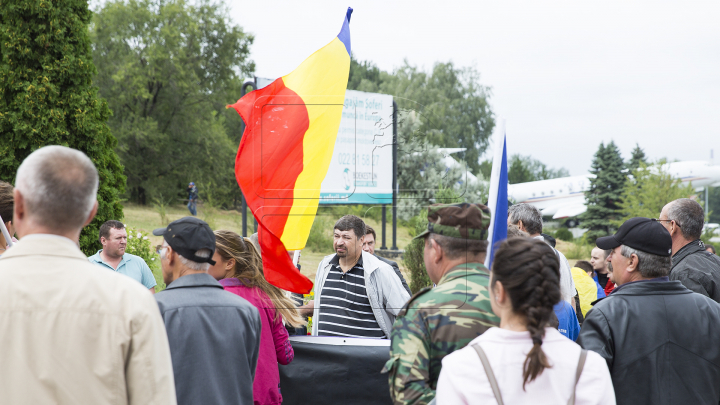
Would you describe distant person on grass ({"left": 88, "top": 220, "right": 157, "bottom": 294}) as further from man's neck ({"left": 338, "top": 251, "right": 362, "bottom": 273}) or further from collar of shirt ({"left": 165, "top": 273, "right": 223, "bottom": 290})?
collar of shirt ({"left": 165, "top": 273, "right": 223, "bottom": 290})

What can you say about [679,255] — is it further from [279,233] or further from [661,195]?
[661,195]

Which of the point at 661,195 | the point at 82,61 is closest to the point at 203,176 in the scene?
the point at 82,61

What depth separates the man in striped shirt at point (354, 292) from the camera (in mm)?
4184

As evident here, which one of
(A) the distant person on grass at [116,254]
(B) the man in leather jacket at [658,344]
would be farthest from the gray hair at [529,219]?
(A) the distant person on grass at [116,254]

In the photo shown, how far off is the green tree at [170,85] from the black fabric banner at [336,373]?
962 inches

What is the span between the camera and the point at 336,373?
412 centimetres

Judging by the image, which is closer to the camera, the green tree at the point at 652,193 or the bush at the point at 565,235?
the green tree at the point at 652,193

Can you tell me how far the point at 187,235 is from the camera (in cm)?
273

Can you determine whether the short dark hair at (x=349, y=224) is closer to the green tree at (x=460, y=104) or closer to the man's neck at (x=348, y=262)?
the man's neck at (x=348, y=262)

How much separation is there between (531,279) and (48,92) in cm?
988

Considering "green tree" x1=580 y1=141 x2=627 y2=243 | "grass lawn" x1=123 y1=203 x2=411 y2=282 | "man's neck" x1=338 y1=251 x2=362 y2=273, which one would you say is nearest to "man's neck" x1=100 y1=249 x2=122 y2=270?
"grass lawn" x1=123 y1=203 x2=411 y2=282

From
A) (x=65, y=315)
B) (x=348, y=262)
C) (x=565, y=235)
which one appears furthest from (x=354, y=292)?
(x=565, y=235)

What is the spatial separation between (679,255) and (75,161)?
3.79m

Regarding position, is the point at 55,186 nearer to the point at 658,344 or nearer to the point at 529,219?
the point at 658,344
